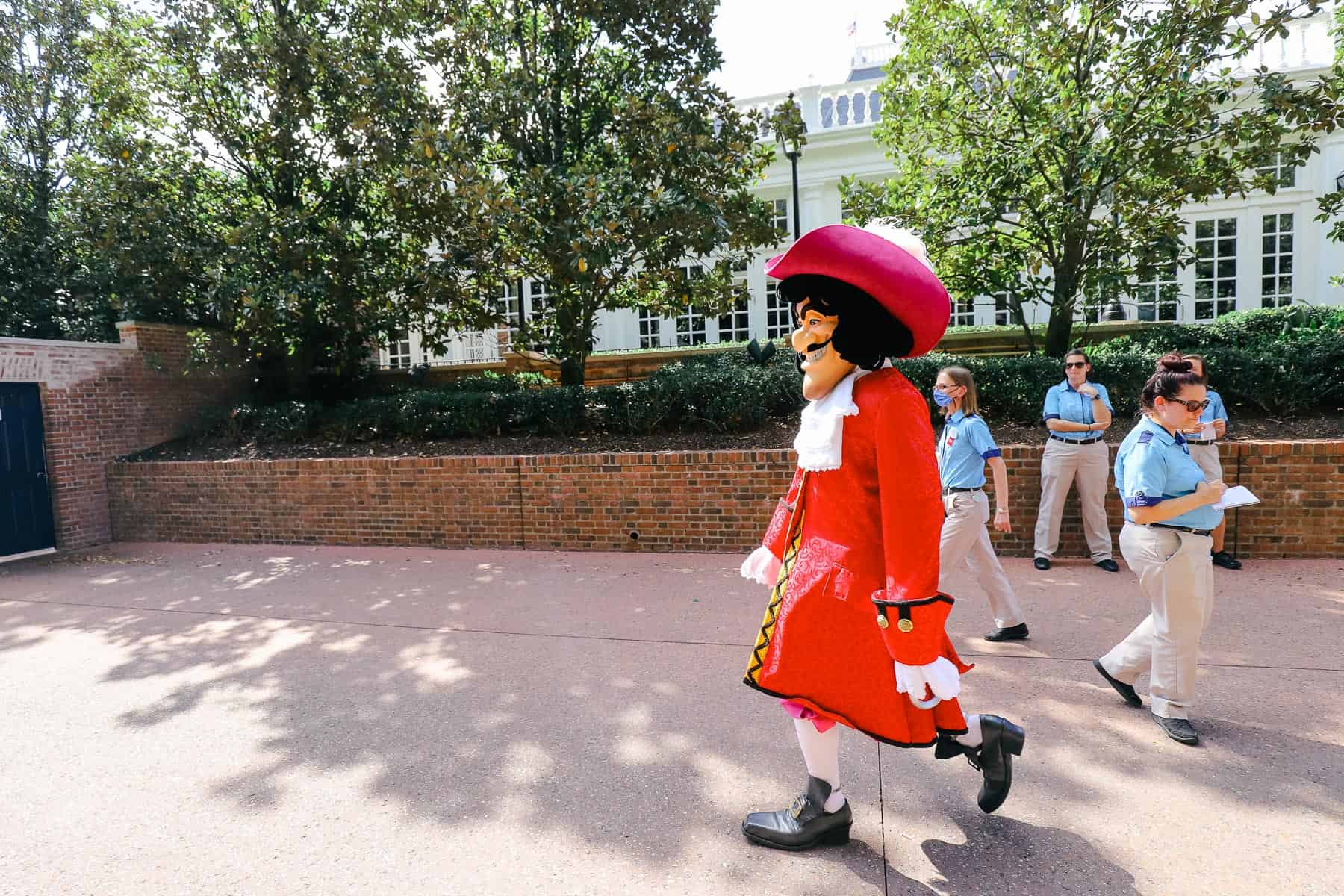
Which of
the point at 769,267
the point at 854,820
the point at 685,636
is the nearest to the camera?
the point at 769,267

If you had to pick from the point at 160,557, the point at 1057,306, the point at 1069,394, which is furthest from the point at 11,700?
the point at 1057,306

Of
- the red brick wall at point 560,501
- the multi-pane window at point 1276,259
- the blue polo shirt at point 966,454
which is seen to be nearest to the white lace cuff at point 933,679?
the blue polo shirt at point 966,454

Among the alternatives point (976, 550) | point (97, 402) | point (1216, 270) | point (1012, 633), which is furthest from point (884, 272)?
point (1216, 270)

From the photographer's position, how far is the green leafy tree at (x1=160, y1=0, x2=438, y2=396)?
8.18 metres

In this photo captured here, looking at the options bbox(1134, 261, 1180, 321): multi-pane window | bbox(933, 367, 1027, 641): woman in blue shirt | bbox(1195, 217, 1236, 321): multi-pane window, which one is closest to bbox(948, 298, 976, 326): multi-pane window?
bbox(1134, 261, 1180, 321): multi-pane window

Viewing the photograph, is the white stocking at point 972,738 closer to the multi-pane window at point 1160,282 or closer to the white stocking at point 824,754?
the white stocking at point 824,754

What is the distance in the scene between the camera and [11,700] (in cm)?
409

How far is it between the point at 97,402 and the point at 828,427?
10.4m

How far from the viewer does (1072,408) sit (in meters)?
5.88

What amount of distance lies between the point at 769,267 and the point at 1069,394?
4484mm

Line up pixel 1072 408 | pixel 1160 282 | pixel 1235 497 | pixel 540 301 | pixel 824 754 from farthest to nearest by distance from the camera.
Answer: pixel 540 301
pixel 1160 282
pixel 1072 408
pixel 1235 497
pixel 824 754

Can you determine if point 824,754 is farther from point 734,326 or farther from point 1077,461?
point 734,326

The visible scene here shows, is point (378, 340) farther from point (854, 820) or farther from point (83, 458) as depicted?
point (854, 820)

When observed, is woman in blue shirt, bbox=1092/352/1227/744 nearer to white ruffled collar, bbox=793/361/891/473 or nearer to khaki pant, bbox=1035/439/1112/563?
white ruffled collar, bbox=793/361/891/473
